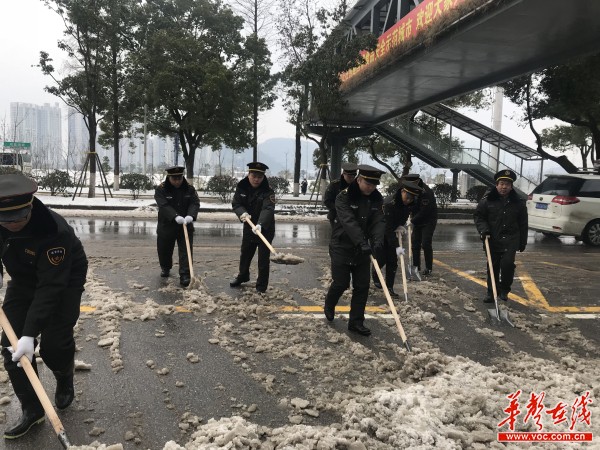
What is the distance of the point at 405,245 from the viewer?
1013 cm

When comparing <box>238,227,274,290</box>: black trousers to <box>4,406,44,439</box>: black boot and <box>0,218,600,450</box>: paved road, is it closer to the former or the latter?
<box>0,218,600,450</box>: paved road

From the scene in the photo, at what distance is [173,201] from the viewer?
629 centimetres

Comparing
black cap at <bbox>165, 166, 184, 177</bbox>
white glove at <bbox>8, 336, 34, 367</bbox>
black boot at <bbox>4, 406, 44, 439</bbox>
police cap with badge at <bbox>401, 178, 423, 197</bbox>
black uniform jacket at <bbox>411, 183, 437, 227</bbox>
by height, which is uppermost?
black cap at <bbox>165, 166, 184, 177</bbox>

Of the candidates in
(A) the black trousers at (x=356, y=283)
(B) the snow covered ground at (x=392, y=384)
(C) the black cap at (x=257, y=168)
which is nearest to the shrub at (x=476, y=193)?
(B) the snow covered ground at (x=392, y=384)

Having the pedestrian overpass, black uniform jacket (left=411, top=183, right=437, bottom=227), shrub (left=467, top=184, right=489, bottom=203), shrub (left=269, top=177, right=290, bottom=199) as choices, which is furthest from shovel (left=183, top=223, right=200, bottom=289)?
shrub (left=467, top=184, right=489, bottom=203)

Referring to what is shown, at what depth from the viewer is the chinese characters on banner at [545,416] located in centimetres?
273

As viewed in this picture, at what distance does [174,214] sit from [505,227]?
4293mm

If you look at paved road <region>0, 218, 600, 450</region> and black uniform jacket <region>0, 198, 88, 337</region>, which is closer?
black uniform jacket <region>0, 198, 88, 337</region>

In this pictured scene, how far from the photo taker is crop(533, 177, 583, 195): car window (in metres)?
10.6

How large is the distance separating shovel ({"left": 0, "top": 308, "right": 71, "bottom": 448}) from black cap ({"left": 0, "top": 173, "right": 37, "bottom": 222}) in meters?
0.59

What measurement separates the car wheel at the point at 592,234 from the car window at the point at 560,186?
3.04ft

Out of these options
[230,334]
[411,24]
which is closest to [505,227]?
[230,334]

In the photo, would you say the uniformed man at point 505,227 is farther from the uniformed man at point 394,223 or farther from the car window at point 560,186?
the car window at point 560,186

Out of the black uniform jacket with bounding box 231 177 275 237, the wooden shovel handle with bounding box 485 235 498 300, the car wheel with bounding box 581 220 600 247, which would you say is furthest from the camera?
the car wheel with bounding box 581 220 600 247
